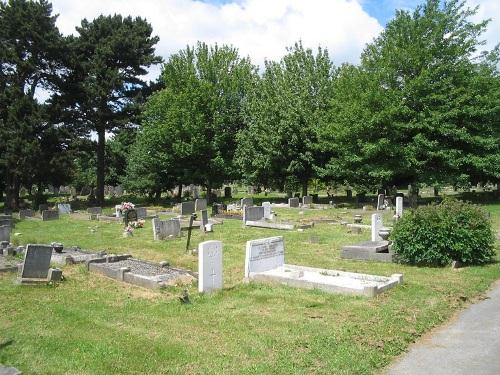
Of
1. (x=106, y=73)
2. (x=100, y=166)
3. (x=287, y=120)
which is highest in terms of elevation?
(x=106, y=73)

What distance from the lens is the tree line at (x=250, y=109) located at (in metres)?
29.8

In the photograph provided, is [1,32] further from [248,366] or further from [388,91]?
[248,366]

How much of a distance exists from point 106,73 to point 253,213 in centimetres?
2206

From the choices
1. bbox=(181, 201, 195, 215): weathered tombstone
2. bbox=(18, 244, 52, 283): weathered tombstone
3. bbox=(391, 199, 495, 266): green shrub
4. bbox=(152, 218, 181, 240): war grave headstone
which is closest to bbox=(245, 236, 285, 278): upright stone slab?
bbox=(391, 199, 495, 266): green shrub

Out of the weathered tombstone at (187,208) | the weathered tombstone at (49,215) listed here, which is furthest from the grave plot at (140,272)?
the weathered tombstone at (49,215)

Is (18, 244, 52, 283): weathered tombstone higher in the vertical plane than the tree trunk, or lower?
lower

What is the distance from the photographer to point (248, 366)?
227 inches

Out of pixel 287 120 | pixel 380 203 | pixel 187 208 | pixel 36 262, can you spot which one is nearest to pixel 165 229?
pixel 36 262

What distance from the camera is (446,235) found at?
1157cm

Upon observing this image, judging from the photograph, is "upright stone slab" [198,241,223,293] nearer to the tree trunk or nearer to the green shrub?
the green shrub

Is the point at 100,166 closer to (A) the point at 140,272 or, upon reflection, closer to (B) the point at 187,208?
(B) the point at 187,208

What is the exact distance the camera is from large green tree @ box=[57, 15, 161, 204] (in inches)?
1528

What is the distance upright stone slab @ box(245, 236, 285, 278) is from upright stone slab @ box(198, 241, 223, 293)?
826 mm

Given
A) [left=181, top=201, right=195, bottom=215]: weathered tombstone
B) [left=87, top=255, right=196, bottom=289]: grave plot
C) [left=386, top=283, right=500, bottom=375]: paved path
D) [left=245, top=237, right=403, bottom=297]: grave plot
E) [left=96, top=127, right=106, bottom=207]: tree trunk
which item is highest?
[left=96, top=127, right=106, bottom=207]: tree trunk
